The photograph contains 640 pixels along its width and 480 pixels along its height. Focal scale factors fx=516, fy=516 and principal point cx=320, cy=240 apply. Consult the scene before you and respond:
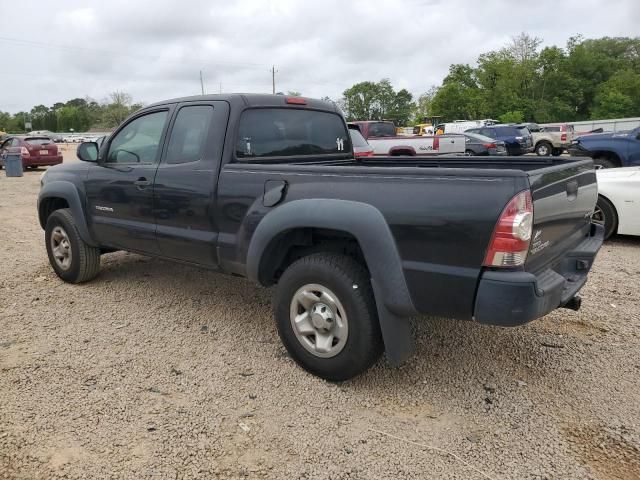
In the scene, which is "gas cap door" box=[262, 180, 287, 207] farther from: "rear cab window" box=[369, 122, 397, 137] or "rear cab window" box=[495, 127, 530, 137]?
"rear cab window" box=[495, 127, 530, 137]

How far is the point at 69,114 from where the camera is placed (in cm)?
11781

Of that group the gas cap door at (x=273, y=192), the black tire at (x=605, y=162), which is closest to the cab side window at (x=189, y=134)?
the gas cap door at (x=273, y=192)

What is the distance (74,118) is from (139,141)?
5066 inches

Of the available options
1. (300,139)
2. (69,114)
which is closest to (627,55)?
(300,139)

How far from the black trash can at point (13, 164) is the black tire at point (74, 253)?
14692 millimetres

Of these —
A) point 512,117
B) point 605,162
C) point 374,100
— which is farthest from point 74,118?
point 605,162

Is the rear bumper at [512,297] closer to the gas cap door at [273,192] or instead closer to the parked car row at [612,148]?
the gas cap door at [273,192]

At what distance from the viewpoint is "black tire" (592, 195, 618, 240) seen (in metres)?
6.54

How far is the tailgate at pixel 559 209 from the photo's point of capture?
8.50 ft

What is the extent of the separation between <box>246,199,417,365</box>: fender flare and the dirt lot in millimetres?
476

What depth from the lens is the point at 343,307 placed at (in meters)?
3.00

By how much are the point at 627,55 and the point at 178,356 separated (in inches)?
3302

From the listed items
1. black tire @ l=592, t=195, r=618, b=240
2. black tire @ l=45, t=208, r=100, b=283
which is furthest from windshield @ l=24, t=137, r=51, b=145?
black tire @ l=592, t=195, r=618, b=240

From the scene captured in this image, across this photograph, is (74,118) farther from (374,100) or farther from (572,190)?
→ (572,190)
